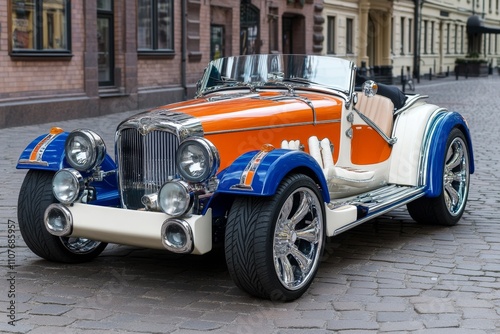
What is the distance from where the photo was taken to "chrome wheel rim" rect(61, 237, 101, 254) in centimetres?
587

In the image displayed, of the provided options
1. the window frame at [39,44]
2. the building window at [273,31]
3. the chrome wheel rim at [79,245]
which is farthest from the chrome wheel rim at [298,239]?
the building window at [273,31]

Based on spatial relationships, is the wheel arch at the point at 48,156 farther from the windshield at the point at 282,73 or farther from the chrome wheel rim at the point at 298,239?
the chrome wheel rim at the point at 298,239

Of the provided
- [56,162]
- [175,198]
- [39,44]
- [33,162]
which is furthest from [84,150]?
[39,44]

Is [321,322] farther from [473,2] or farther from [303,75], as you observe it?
[473,2]

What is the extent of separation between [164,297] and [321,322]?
1.01 meters

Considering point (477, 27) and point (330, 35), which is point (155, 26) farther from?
point (477, 27)

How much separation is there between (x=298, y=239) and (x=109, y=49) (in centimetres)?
1493

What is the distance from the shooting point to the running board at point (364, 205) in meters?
5.68

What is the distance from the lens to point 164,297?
518cm

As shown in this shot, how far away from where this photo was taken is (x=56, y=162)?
5.71 m

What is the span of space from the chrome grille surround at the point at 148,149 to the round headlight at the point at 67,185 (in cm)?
27

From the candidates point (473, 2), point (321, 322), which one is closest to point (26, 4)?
point (321, 322)

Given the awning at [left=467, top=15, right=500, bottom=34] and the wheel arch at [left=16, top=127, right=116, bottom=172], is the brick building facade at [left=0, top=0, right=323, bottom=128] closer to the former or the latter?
the wheel arch at [left=16, top=127, right=116, bottom=172]

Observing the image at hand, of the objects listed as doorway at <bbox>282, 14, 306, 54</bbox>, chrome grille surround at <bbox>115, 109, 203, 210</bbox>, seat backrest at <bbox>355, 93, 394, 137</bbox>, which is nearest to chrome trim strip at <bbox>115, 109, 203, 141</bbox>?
chrome grille surround at <bbox>115, 109, 203, 210</bbox>
